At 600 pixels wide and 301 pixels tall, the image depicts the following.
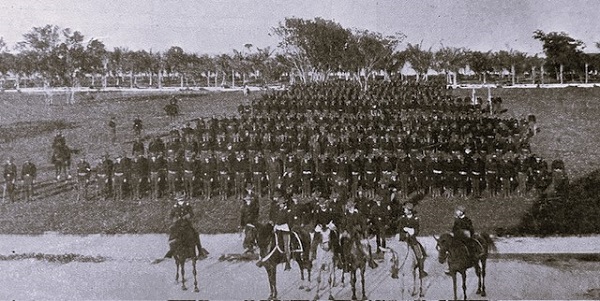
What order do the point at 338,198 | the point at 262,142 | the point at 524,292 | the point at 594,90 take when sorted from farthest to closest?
the point at 594,90 < the point at 262,142 < the point at 338,198 < the point at 524,292

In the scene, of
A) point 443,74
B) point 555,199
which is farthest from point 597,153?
point 443,74

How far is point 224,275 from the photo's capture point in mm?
9336

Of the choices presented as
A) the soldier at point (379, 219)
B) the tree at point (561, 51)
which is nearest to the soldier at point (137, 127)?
the soldier at point (379, 219)

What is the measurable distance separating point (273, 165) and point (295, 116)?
4.77m

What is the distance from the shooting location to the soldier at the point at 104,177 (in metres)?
13.2

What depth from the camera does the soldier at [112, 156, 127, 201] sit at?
1318 cm

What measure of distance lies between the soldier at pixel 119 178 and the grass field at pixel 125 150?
0.25m

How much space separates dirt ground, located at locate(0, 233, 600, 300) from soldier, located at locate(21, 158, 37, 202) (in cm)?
220

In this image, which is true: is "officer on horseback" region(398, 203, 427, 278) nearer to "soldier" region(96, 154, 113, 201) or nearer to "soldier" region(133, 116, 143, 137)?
"soldier" region(96, 154, 113, 201)

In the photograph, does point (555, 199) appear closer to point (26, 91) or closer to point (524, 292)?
point (524, 292)

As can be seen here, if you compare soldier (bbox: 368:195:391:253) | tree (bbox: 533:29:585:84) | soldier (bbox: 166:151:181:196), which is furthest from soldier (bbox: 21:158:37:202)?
tree (bbox: 533:29:585:84)

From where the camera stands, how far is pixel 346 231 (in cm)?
855

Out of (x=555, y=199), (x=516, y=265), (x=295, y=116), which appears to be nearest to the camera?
(x=516, y=265)

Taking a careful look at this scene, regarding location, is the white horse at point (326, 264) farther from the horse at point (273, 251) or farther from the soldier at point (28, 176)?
the soldier at point (28, 176)
